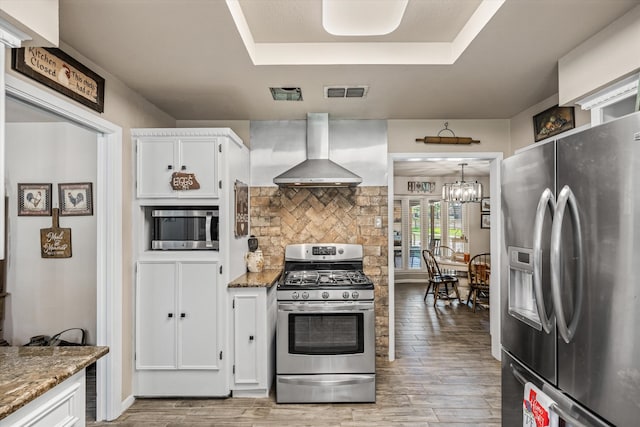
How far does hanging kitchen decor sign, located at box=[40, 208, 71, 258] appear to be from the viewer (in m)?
3.33

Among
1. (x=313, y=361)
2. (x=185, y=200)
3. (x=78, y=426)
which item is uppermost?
(x=185, y=200)

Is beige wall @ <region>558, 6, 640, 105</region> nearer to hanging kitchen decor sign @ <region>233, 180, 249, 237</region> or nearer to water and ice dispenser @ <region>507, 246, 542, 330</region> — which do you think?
water and ice dispenser @ <region>507, 246, 542, 330</region>

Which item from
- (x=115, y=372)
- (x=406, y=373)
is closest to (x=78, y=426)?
(x=115, y=372)

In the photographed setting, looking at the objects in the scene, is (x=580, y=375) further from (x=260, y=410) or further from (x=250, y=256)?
(x=250, y=256)

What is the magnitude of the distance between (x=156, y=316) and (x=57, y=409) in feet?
5.32

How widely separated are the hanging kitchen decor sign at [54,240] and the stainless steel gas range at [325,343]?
212 centimetres

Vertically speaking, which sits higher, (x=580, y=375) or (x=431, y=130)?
(x=431, y=130)

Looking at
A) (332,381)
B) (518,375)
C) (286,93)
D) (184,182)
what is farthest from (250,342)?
(286,93)

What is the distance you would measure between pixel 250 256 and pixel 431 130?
2238 millimetres

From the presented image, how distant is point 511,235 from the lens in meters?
1.71

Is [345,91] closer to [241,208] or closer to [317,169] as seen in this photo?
[317,169]

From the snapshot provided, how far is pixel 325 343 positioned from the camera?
2.86 metres

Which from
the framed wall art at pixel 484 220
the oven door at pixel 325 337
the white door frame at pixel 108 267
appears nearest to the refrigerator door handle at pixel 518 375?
the oven door at pixel 325 337

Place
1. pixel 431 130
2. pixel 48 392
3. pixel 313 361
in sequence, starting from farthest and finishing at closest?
1. pixel 431 130
2. pixel 313 361
3. pixel 48 392
